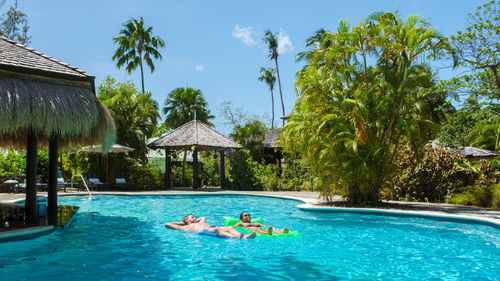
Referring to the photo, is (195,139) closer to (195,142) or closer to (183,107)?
(195,142)

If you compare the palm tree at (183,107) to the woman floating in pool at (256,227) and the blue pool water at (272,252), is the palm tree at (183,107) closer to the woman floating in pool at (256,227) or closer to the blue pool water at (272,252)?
the blue pool water at (272,252)

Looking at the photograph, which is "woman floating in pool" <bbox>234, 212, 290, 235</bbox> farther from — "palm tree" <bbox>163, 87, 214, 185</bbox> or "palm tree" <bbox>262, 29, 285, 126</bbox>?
"palm tree" <bbox>262, 29, 285, 126</bbox>

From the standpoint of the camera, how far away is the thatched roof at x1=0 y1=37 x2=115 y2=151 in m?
6.69

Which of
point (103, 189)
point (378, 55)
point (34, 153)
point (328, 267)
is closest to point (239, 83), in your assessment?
point (103, 189)

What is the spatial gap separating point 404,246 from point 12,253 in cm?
659

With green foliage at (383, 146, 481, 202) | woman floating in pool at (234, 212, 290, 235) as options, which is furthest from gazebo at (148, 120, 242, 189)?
woman floating in pool at (234, 212, 290, 235)

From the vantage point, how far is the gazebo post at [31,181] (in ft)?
25.5

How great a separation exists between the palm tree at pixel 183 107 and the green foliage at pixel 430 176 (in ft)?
65.3

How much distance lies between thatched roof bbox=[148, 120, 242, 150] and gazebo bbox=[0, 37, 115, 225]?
38.1 feet

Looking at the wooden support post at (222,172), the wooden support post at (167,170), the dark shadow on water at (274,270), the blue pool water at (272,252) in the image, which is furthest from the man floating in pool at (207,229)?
the wooden support post at (167,170)

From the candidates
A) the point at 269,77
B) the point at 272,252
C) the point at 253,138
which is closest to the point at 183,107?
the point at 253,138

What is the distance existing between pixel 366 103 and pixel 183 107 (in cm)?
2190

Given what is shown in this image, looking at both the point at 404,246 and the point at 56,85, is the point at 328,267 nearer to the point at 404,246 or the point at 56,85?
the point at 404,246

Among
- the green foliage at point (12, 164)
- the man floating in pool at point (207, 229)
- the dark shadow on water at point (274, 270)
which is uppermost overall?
the green foliage at point (12, 164)
